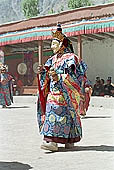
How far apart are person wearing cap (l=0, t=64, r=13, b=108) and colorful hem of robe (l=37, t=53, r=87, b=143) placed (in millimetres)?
8410

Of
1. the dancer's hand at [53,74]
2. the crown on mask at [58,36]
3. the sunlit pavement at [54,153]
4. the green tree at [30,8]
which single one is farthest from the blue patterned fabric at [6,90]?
the green tree at [30,8]

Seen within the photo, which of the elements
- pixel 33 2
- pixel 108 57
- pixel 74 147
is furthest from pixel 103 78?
pixel 33 2

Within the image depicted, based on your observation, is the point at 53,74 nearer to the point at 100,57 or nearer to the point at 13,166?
the point at 13,166

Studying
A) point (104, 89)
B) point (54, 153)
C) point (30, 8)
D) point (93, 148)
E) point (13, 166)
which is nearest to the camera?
point (13, 166)

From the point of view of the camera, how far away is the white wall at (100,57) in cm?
1883

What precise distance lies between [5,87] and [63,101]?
8925 mm

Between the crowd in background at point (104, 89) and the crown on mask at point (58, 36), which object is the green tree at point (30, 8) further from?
the crown on mask at point (58, 36)

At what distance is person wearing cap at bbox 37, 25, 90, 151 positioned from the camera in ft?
18.6

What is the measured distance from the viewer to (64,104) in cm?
570

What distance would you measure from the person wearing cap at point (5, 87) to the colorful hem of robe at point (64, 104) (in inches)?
331

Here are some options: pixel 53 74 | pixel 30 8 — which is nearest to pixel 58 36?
pixel 53 74

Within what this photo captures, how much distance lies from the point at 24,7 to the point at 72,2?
444 inches

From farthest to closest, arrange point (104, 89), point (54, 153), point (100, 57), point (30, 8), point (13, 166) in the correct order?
point (30, 8)
point (100, 57)
point (104, 89)
point (54, 153)
point (13, 166)

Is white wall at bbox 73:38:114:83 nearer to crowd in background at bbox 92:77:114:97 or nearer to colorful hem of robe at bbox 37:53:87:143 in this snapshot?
crowd in background at bbox 92:77:114:97
